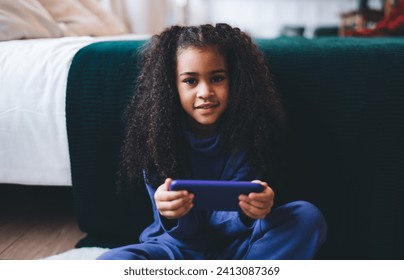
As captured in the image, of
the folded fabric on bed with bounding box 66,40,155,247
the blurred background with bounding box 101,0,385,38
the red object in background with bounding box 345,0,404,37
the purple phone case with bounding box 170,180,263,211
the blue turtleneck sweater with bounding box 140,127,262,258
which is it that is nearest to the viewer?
the purple phone case with bounding box 170,180,263,211

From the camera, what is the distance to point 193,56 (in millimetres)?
587

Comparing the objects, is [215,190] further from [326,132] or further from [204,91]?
[326,132]

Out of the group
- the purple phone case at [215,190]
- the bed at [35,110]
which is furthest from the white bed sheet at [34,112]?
the purple phone case at [215,190]

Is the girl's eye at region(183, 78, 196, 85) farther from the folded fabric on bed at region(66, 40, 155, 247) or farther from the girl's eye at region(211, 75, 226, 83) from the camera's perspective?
the folded fabric on bed at region(66, 40, 155, 247)

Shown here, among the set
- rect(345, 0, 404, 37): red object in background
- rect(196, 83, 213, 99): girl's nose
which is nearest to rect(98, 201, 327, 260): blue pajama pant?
rect(196, 83, 213, 99): girl's nose

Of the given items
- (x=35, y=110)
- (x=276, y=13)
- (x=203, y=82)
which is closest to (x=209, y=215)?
(x=203, y=82)

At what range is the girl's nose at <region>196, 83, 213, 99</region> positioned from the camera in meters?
0.57

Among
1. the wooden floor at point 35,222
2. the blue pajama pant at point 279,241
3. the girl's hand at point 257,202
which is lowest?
the wooden floor at point 35,222

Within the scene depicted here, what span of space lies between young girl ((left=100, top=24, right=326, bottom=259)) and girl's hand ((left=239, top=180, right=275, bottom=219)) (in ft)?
0.18

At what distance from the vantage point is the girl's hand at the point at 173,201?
1.72 feet

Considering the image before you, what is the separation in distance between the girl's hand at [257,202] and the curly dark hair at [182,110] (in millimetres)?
119

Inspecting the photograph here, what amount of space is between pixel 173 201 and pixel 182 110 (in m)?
0.20

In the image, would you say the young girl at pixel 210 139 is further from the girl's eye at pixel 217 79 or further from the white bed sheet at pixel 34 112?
the white bed sheet at pixel 34 112
